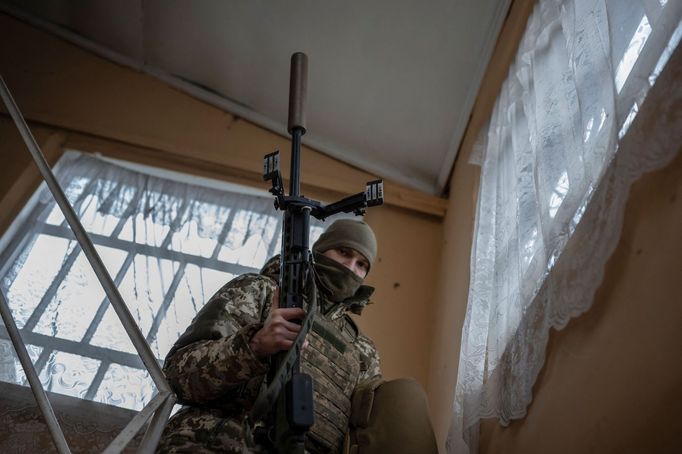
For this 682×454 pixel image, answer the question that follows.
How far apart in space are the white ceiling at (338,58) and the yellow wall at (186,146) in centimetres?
10

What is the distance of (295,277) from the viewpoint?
57.1 inches

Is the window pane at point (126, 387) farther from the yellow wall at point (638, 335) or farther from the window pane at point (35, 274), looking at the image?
the yellow wall at point (638, 335)

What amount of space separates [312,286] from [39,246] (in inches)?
69.5

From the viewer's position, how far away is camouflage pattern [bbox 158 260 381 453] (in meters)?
1.44

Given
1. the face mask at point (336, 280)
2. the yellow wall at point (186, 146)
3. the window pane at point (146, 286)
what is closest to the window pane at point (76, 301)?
the window pane at point (146, 286)

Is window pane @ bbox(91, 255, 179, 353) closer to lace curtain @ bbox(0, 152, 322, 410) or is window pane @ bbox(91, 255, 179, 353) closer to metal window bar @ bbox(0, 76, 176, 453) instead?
lace curtain @ bbox(0, 152, 322, 410)

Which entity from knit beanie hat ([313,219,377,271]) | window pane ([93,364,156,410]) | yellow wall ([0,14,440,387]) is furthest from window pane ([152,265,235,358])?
knit beanie hat ([313,219,377,271])

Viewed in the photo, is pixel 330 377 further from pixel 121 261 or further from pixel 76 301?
pixel 121 261

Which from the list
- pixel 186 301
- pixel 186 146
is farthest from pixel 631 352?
pixel 186 146

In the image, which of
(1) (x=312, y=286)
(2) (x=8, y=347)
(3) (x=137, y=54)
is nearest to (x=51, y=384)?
(2) (x=8, y=347)

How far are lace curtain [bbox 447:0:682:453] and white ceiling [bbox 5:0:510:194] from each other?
74 cm

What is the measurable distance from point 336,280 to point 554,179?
0.66 m

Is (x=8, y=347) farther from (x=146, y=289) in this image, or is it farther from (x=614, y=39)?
(x=614, y=39)

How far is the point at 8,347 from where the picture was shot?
Answer: 1.55 metres
